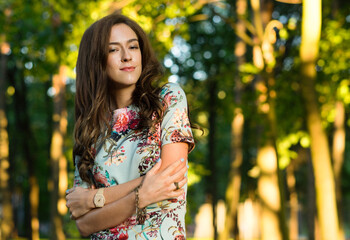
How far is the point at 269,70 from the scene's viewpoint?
12.1 meters

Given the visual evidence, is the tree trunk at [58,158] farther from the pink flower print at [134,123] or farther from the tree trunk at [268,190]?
the pink flower print at [134,123]

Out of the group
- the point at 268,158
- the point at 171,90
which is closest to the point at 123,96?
the point at 171,90

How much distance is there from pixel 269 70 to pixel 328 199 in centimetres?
372

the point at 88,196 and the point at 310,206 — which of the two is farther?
the point at 310,206

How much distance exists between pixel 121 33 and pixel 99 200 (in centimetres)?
91

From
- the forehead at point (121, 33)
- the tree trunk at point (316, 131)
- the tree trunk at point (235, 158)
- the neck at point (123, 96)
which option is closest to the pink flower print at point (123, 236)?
the neck at point (123, 96)

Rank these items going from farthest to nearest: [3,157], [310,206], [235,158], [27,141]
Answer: [27,141] < [310,206] < [235,158] < [3,157]

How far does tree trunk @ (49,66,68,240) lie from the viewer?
55.5ft

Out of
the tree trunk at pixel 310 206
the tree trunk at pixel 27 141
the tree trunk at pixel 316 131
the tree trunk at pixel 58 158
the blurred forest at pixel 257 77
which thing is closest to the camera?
the tree trunk at pixel 316 131

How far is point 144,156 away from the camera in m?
3.21

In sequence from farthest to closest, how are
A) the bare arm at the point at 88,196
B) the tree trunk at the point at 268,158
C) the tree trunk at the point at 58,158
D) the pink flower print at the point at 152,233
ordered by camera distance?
the tree trunk at the point at 58,158 < the tree trunk at the point at 268,158 < the bare arm at the point at 88,196 < the pink flower print at the point at 152,233

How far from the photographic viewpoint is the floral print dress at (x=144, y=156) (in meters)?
3.11

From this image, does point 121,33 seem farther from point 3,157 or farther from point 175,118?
point 3,157

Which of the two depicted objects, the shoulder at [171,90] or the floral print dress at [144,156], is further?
the shoulder at [171,90]
